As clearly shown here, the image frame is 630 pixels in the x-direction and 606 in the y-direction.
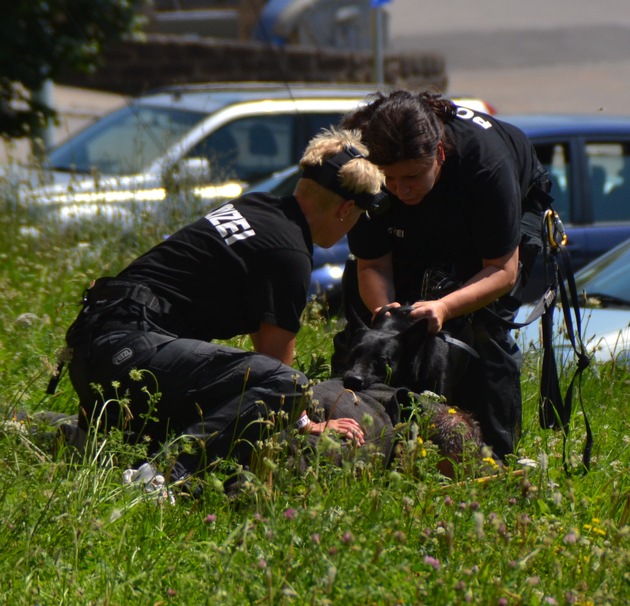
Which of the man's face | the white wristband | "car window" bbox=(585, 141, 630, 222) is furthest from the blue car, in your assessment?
the white wristband

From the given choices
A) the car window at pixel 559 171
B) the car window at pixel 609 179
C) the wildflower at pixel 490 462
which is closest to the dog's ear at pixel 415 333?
the wildflower at pixel 490 462

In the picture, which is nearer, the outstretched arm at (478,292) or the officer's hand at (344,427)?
the officer's hand at (344,427)

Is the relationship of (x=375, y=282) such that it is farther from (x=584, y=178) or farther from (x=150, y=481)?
(x=584, y=178)

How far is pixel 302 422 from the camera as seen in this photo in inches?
149

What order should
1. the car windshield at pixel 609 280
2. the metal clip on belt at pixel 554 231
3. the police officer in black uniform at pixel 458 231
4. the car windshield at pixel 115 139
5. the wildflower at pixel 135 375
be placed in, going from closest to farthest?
the wildflower at pixel 135 375 < the police officer in black uniform at pixel 458 231 < the metal clip on belt at pixel 554 231 < the car windshield at pixel 609 280 < the car windshield at pixel 115 139

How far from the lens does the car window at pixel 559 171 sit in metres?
8.34

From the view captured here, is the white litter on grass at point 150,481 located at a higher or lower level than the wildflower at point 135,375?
lower

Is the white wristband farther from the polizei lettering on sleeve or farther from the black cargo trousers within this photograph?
the polizei lettering on sleeve

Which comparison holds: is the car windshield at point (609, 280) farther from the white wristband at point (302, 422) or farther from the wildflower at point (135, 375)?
the wildflower at point (135, 375)

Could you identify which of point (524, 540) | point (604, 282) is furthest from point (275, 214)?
point (604, 282)

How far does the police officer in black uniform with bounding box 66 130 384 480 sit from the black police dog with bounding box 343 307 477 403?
291mm

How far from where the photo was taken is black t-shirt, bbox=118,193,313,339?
3992 millimetres

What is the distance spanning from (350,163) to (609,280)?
2.79 m

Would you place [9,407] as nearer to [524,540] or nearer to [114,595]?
[114,595]
